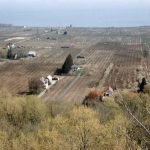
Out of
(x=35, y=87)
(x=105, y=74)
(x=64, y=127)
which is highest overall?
(x=64, y=127)

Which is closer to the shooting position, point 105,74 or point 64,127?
point 64,127

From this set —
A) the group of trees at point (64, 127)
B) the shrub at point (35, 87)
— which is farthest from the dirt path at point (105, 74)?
the group of trees at point (64, 127)

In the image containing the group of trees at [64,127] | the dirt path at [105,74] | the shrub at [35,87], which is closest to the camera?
the group of trees at [64,127]

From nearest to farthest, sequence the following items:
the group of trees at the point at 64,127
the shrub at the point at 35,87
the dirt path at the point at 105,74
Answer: the group of trees at the point at 64,127 < the shrub at the point at 35,87 < the dirt path at the point at 105,74

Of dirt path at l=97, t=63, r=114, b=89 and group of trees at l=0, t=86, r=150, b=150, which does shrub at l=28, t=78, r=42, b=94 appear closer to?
dirt path at l=97, t=63, r=114, b=89

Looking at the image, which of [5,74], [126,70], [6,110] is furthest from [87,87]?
[6,110]

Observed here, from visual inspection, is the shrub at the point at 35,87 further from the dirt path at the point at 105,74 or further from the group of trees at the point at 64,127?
the group of trees at the point at 64,127

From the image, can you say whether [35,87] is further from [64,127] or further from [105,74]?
[64,127]

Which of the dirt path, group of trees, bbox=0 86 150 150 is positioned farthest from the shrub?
group of trees, bbox=0 86 150 150

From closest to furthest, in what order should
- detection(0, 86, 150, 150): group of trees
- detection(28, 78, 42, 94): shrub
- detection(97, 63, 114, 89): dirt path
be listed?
detection(0, 86, 150, 150): group of trees → detection(28, 78, 42, 94): shrub → detection(97, 63, 114, 89): dirt path

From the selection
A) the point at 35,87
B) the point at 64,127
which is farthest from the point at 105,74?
the point at 64,127
